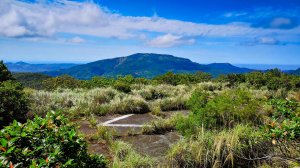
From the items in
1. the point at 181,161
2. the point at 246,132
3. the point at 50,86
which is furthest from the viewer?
the point at 50,86

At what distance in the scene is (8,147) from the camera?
267cm

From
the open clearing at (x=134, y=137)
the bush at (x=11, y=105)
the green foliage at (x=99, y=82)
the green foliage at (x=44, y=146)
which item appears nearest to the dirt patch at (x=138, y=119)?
the open clearing at (x=134, y=137)

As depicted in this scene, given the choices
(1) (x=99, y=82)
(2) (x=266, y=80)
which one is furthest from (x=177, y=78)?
(2) (x=266, y=80)

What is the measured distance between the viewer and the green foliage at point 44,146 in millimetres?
2682

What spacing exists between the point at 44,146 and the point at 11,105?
204 inches

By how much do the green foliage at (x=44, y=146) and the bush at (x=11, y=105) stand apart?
14.8 feet

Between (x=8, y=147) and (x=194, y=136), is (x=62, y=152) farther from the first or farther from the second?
(x=194, y=136)

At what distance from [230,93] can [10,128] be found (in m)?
5.83

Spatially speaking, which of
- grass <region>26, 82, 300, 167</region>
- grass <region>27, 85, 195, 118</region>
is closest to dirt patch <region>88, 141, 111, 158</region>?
grass <region>26, 82, 300, 167</region>

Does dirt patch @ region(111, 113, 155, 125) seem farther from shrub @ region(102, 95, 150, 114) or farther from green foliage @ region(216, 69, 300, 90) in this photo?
green foliage @ region(216, 69, 300, 90)

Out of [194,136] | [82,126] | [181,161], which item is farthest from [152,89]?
[181,161]

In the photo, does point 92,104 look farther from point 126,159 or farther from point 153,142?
point 126,159

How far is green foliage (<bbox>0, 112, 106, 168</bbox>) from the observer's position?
106 inches

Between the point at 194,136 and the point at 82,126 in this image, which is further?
the point at 82,126
